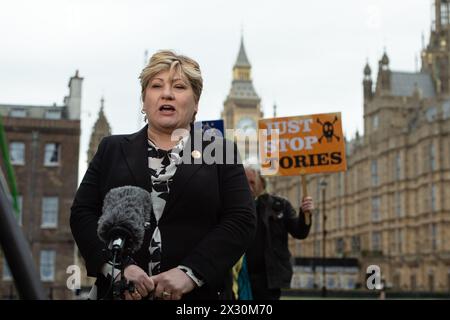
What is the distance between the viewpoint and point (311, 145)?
752 cm

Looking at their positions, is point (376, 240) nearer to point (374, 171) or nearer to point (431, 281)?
point (374, 171)

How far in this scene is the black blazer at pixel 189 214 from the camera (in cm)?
246

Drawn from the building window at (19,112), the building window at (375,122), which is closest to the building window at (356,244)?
the building window at (375,122)

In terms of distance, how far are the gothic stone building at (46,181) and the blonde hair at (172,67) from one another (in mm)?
30070

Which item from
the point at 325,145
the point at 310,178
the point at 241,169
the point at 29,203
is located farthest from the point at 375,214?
the point at 241,169

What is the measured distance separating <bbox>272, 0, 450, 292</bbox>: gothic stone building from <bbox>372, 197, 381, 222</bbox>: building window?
0.09 m

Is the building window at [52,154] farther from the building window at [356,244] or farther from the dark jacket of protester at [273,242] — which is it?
the building window at [356,244]

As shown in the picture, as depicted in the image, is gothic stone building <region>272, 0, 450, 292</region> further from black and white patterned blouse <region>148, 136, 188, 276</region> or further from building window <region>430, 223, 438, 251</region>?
black and white patterned blouse <region>148, 136, 188, 276</region>

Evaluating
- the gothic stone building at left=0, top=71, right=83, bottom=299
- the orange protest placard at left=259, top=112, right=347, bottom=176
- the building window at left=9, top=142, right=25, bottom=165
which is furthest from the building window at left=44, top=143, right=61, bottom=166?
the orange protest placard at left=259, top=112, right=347, bottom=176

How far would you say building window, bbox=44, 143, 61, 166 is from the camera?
33094 millimetres

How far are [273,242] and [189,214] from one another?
12.8ft

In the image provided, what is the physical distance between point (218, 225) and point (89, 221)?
43cm

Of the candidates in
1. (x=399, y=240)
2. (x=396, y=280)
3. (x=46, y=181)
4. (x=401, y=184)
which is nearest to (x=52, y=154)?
(x=46, y=181)
